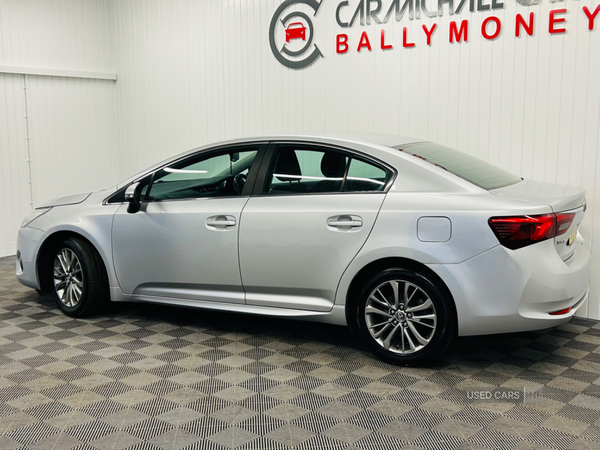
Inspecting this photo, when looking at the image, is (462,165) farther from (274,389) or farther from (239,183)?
(274,389)

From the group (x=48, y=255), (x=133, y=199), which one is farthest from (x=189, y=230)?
(x=48, y=255)

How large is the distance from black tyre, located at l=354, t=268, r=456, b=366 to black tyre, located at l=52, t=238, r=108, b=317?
6.90ft

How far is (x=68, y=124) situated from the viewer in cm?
848

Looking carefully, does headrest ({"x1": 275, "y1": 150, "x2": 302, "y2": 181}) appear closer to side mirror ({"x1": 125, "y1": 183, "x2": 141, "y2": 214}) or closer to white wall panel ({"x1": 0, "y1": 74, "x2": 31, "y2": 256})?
side mirror ({"x1": 125, "y1": 183, "x2": 141, "y2": 214})

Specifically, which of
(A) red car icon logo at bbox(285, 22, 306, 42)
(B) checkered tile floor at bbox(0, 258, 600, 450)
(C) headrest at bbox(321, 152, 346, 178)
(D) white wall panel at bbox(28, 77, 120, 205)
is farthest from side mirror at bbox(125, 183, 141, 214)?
(D) white wall panel at bbox(28, 77, 120, 205)

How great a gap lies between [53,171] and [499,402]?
6758mm

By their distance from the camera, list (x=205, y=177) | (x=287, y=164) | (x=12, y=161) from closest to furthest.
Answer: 1. (x=287, y=164)
2. (x=205, y=177)
3. (x=12, y=161)

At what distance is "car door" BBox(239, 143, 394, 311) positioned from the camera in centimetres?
397

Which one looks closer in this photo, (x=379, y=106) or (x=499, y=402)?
(x=499, y=402)

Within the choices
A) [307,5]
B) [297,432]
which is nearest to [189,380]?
[297,432]

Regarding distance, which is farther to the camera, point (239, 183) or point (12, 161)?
point (12, 161)

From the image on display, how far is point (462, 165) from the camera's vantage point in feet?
13.6

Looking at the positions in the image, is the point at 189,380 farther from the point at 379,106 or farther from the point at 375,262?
the point at 379,106

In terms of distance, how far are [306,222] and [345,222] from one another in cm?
26
